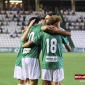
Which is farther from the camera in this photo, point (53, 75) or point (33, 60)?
point (33, 60)

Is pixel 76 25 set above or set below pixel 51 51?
below

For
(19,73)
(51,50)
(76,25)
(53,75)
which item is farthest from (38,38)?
(76,25)

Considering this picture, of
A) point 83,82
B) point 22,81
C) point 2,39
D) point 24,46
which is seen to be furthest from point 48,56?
point 2,39

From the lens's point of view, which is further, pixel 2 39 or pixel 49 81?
pixel 2 39

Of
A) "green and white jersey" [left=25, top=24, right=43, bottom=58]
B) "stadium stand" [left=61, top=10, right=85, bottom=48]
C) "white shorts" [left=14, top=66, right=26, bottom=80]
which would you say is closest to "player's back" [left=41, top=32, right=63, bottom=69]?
"green and white jersey" [left=25, top=24, right=43, bottom=58]

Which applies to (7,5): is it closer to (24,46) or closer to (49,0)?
(49,0)

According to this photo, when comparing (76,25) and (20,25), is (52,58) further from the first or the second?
(76,25)

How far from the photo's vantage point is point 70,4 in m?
53.9

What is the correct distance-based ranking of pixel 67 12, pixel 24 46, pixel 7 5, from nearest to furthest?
pixel 24 46 < pixel 67 12 < pixel 7 5

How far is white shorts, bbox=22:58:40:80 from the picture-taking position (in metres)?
8.20

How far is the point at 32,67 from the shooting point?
27.3ft

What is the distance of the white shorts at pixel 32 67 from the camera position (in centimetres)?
820

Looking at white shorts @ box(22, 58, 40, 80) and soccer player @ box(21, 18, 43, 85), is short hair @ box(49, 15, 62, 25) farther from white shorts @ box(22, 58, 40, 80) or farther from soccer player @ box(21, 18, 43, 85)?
white shorts @ box(22, 58, 40, 80)

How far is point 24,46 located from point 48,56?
93cm
